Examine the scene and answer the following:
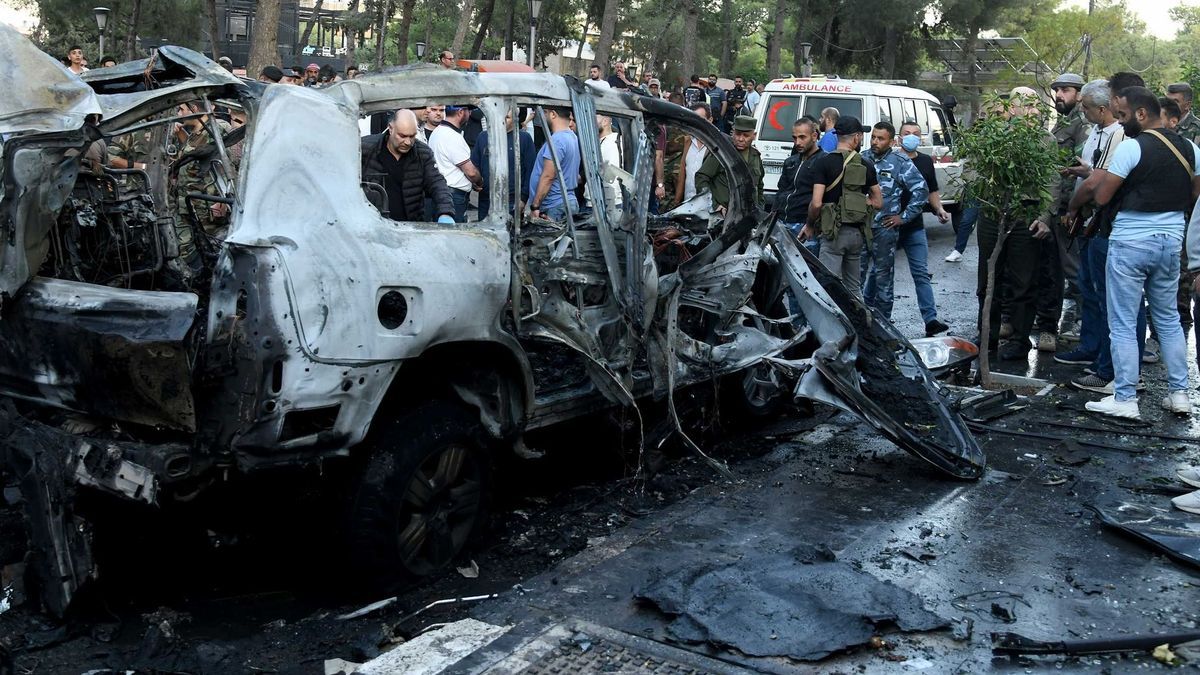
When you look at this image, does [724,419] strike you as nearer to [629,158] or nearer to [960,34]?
[629,158]

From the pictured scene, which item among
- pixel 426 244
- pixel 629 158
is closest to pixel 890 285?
pixel 629 158

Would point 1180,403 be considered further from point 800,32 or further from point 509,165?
point 800,32

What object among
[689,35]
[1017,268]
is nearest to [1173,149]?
[1017,268]

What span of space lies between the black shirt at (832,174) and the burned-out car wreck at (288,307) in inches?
143

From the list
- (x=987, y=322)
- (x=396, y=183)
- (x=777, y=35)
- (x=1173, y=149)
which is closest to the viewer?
(x=396, y=183)

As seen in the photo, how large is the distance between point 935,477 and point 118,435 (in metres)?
4.40

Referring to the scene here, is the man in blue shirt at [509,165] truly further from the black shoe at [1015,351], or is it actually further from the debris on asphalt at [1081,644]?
the black shoe at [1015,351]

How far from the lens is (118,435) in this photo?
449 centimetres

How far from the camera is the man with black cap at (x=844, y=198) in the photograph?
370 inches

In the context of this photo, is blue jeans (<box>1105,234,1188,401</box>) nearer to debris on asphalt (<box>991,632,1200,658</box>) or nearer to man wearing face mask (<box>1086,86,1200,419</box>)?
man wearing face mask (<box>1086,86,1200,419</box>)

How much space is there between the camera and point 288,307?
13.6 ft

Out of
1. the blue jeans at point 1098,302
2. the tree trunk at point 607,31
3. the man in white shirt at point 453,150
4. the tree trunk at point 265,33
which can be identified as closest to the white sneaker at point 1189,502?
the blue jeans at point 1098,302

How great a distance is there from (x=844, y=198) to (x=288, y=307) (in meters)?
6.22

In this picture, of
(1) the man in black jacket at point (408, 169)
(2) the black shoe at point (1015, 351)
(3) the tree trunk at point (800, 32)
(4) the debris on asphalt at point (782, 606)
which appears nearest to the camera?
(4) the debris on asphalt at point (782, 606)
